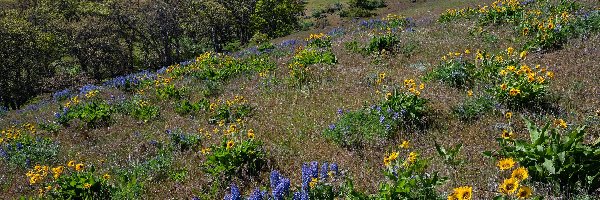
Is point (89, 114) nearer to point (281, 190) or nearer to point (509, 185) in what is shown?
point (281, 190)

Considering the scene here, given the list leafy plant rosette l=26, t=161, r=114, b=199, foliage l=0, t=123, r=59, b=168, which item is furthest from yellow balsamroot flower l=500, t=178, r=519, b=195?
foliage l=0, t=123, r=59, b=168

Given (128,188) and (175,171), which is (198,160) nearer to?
(175,171)

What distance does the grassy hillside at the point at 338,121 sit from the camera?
5.55 meters

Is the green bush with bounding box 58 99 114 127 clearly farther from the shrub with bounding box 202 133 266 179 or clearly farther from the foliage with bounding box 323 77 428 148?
the foliage with bounding box 323 77 428 148

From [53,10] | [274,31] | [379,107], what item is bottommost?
[274,31]

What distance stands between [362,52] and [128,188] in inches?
321

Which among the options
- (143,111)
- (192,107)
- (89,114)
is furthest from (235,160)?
(89,114)

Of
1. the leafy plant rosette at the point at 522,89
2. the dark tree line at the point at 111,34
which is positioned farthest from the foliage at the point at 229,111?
the dark tree line at the point at 111,34

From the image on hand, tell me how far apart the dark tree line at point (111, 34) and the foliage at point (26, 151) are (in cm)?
2349

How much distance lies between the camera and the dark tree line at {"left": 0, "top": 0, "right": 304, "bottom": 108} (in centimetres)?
3095

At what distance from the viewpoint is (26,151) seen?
8.38 meters

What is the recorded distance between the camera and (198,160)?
22.6 ft

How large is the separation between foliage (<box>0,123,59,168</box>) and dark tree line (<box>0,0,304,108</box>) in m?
23.5

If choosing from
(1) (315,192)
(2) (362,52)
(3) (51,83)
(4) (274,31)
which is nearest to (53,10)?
(3) (51,83)
